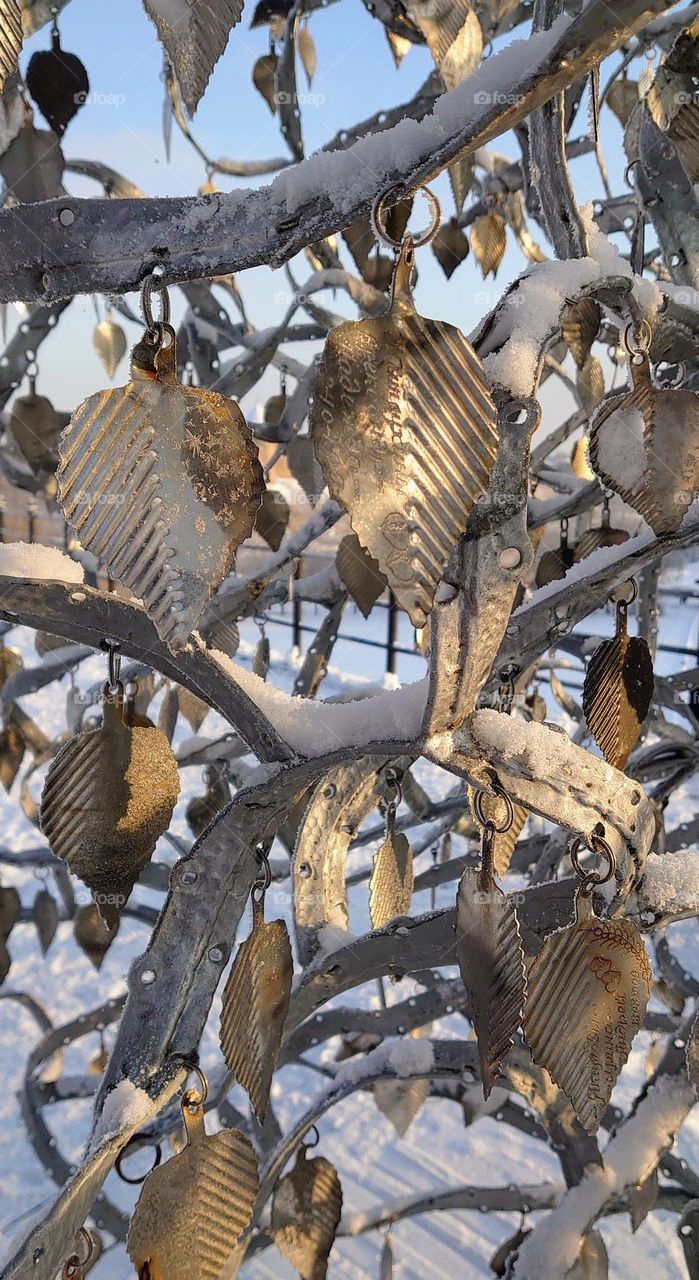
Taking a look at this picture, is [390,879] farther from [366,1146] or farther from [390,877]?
[366,1146]

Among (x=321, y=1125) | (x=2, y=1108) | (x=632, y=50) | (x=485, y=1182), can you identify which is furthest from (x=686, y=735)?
(x=2, y=1108)

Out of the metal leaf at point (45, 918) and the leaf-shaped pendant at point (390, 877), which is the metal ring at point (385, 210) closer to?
the leaf-shaped pendant at point (390, 877)

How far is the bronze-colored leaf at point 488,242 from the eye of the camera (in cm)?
136

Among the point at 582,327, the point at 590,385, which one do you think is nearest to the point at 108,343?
the point at 590,385

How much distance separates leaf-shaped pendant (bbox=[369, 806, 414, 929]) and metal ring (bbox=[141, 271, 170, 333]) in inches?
25.2

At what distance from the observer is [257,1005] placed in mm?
634

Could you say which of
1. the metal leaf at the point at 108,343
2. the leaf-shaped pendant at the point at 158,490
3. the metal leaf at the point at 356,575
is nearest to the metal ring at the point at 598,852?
the leaf-shaped pendant at the point at 158,490

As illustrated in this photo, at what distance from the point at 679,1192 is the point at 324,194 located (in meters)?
1.57

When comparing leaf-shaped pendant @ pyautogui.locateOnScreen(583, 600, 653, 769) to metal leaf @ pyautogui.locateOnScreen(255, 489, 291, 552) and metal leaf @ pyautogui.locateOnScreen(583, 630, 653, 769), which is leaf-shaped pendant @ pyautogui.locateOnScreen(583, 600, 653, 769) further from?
metal leaf @ pyautogui.locateOnScreen(255, 489, 291, 552)

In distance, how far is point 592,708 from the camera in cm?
81

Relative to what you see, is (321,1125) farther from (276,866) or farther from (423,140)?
(423,140)

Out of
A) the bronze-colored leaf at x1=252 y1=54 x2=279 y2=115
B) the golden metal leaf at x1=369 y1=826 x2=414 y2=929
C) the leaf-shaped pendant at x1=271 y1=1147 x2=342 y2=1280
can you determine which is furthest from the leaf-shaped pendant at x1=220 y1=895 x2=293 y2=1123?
the bronze-colored leaf at x1=252 y1=54 x2=279 y2=115

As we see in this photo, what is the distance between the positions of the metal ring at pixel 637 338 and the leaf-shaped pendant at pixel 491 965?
0.91ft

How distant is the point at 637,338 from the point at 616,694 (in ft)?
1.15
